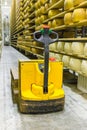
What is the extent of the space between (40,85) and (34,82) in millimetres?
122

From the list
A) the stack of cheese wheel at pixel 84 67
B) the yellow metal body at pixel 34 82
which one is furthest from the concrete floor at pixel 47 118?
the stack of cheese wheel at pixel 84 67

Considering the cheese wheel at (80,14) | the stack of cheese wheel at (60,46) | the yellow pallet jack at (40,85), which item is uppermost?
the cheese wheel at (80,14)

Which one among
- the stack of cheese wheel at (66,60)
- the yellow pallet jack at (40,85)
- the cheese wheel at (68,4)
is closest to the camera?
the yellow pallet jack at (40,85)

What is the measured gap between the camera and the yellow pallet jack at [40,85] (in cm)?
303

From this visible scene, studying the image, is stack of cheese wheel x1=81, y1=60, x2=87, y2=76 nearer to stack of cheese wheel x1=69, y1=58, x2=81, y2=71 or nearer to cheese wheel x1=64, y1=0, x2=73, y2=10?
stack of cheese wheel x1=69, y1=58, x2=81, y2=71

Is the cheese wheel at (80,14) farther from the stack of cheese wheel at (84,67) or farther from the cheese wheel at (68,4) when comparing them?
the stack of cheese wheel at (84,67)

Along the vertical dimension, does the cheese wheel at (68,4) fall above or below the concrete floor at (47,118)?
above

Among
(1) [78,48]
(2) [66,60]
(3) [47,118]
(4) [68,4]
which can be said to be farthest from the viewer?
(2) [66,60]

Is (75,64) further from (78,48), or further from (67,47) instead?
(67,47)

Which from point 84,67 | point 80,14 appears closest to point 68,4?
point 80,14

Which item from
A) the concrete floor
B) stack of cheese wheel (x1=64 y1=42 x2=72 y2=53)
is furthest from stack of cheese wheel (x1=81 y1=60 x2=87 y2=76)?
stack of cheese wheel (x1=64 y1=42 x2=72 y2=53)

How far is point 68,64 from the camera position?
16.3 ft

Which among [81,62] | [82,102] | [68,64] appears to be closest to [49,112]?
[82,102]

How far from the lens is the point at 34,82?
10.6 ft
